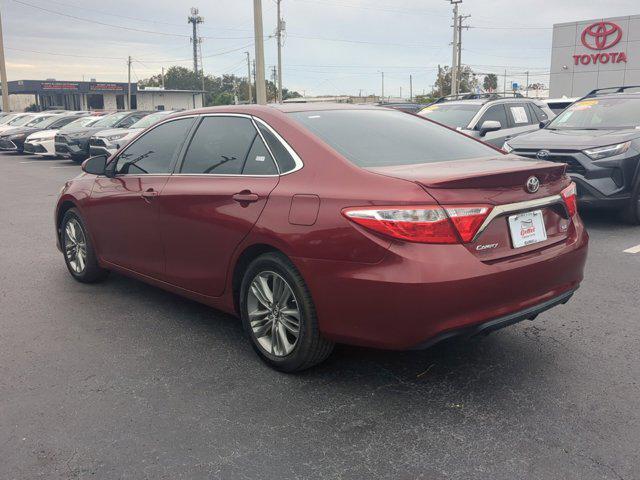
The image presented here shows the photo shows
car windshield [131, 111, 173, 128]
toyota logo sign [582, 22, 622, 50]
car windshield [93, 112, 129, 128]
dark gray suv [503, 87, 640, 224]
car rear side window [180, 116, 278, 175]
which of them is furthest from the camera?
toyota logo sign [582, 22, 622, 50]

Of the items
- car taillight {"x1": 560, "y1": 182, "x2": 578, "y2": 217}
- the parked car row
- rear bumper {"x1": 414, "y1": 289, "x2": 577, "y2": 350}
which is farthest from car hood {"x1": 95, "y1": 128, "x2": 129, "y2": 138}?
rear bumper {"x1": 414, "y1": 289, "x2": 577, "y2": 350}

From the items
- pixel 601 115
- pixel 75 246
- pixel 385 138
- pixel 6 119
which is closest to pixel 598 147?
pixel 601 115

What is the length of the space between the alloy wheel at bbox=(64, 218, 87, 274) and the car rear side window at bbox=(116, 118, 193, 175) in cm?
86

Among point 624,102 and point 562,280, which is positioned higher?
point 624,102

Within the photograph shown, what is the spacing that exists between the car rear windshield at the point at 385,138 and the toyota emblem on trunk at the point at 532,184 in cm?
56

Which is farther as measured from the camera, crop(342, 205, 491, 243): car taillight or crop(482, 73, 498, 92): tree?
crop(482, 73, 498, 92): tree

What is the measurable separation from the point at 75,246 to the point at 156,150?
1.52m

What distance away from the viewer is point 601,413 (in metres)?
3.21

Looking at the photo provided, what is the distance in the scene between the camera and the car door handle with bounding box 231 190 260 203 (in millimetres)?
3769

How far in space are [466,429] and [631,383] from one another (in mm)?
1115

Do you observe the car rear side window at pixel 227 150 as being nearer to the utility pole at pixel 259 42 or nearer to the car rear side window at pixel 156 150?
the car rear side window at pixel 156 150

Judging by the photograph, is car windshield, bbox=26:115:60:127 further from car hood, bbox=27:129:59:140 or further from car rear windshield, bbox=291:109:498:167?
car rear windshield, bbox=291:109:498:167

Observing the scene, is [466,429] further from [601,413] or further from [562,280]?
[562,280]

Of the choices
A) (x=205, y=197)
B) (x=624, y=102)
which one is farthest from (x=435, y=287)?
(x=624, y=102)
